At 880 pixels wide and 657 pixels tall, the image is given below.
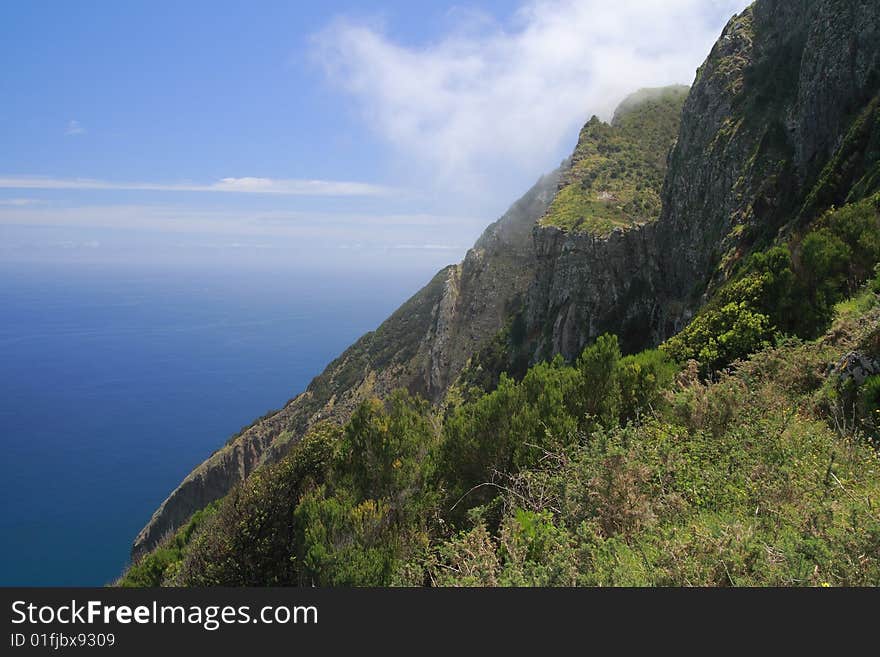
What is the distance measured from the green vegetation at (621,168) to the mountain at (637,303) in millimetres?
311

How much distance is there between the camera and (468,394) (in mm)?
41656

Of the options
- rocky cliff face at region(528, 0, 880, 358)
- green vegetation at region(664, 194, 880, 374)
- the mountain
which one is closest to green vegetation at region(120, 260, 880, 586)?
the mountain

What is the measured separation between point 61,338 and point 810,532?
224 meters

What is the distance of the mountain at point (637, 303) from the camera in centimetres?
923

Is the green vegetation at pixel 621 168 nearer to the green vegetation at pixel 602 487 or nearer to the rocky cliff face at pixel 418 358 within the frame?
the rocky cliff face at pixel 418 358

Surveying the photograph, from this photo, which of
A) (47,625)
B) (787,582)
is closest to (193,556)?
(47,625)

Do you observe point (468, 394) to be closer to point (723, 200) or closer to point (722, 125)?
point (723, 200)

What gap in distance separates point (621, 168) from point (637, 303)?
2143cm

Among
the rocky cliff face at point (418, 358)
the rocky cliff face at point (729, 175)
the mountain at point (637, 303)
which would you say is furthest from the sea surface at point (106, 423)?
the rocky cliff face at point (729, 175)

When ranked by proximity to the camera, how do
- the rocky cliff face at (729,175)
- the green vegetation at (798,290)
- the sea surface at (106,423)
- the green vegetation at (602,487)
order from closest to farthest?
1. the green vegetation at (602,487)
2. the green vegetation at (798,290)
3. the rocky cliff face at (729,175)
4. the sea surface at (106,423)

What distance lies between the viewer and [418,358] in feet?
192

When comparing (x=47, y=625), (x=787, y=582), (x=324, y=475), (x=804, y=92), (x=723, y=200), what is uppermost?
(x=804, y=92)

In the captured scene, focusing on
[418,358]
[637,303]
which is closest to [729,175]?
[637,303]

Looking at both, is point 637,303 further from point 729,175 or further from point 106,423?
point 106,423
